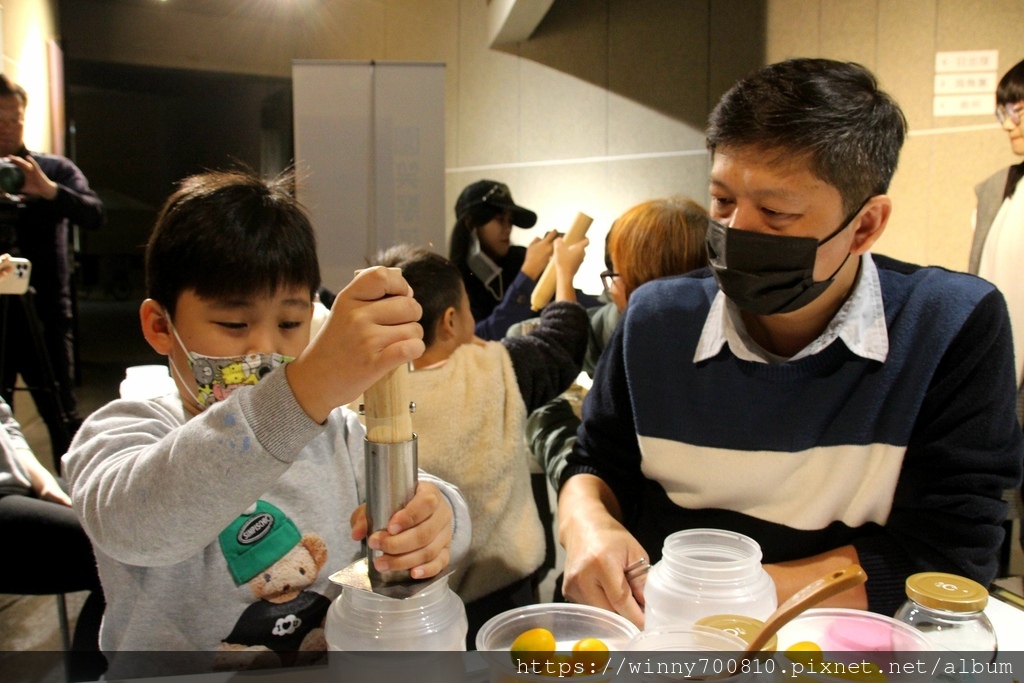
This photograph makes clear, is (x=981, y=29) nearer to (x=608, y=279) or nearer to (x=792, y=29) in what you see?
(x=792, y=29)

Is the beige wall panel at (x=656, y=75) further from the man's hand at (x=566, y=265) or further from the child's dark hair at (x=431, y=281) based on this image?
the child's dark hair at (x=431, y=281)

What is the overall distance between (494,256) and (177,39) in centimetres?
58

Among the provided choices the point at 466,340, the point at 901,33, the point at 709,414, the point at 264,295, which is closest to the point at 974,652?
the point at 709,414

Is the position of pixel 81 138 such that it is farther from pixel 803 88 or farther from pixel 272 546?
pixel 803 88

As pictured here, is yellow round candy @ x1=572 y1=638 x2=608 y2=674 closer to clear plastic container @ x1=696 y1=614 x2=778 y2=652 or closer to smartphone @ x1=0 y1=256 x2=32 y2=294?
clear plastic container @ x1=696 y1=614 x2=778 y2=652

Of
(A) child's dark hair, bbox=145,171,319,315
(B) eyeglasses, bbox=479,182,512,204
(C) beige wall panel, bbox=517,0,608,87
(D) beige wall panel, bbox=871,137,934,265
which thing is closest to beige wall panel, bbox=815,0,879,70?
(D) beige wall panel, bbox=871,137,934,265

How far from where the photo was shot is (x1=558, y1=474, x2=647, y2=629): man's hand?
653mm

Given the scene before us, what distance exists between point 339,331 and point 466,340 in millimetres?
698

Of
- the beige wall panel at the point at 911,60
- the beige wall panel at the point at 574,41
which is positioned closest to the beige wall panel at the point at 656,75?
the beige wall panel at the point at 574,41

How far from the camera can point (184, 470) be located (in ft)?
1.61

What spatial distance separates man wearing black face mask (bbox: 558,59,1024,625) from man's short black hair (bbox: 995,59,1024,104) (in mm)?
934

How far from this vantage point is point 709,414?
0.87 metres

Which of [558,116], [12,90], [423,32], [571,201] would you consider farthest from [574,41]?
[12,90]

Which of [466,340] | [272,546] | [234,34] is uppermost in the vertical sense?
[234,34]
